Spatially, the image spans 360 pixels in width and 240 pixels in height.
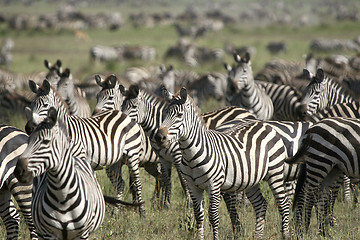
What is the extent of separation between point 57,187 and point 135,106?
3174 mm

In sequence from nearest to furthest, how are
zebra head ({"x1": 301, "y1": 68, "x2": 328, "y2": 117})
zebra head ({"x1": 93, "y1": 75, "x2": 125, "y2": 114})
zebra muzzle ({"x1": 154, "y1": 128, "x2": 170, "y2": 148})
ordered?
zebra muzzle ({"x1": 154, "y1": 128, "x2": 170, "y2": 148}) → zebra head ({"x1": 93, "y1": 75, "x2": 125, "y2": 114}) → zebra head ({"x1": 301, "y1": 68, "x2": 328, "y2": 117})

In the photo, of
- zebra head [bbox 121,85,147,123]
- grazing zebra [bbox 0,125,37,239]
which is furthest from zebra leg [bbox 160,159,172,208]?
grazing zebra [bbox 0,125,37,239]

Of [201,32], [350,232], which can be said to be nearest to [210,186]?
[350,232]

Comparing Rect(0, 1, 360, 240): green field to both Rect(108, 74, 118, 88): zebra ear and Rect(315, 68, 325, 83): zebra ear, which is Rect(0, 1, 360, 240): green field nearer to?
Rect(108, 74, 118, 88): zebra ear

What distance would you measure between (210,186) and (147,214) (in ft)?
4.98

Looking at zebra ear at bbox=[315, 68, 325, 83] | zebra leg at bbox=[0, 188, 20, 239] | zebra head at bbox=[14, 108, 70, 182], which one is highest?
zebra ear at bbox=[315, 68, 325, 83]

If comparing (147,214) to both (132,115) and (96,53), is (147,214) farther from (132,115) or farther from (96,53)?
(96,53)

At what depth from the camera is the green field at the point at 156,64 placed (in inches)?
237

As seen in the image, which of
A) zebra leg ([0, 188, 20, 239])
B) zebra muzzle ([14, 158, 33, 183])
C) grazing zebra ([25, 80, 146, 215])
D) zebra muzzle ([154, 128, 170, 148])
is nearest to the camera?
zebra muzzle ([14, 158, 33, 183])

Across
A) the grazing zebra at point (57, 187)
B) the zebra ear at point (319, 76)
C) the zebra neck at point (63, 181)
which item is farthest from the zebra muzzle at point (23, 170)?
the zebra ear at point (319, 76)

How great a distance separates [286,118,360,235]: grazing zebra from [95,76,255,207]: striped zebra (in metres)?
1.74

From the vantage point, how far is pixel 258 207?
6.03 m

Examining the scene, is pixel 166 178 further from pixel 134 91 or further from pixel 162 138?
pixel 162 138

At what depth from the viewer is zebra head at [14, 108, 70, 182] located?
12.4ft
